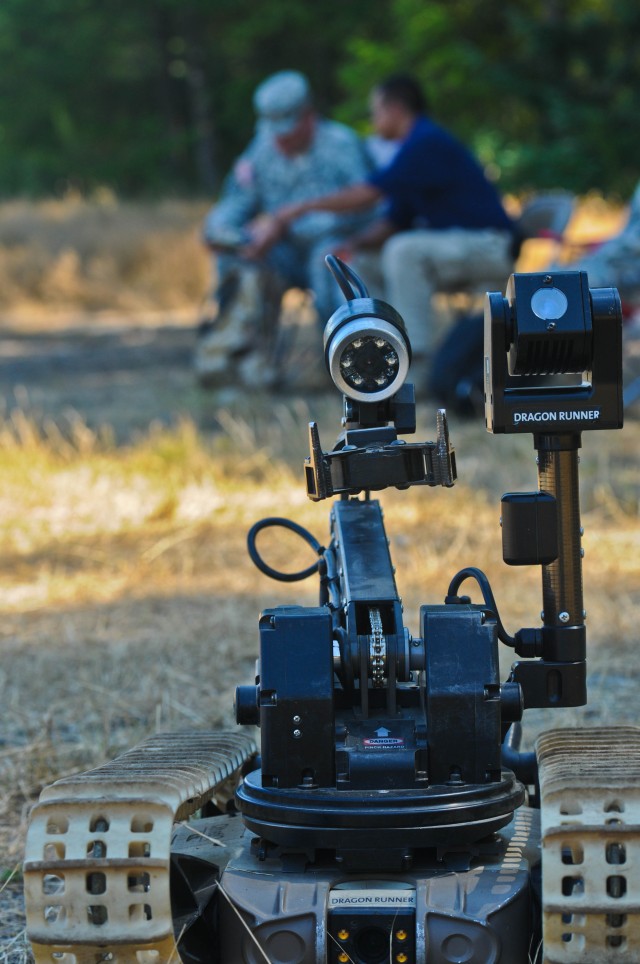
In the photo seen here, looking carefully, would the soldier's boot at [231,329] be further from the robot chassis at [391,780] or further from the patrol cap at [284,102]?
the robot chassis at [391,780]

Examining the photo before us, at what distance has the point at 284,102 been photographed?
8.67 m

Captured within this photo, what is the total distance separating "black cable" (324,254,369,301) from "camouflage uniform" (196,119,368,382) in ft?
20.1

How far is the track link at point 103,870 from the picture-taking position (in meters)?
2.01

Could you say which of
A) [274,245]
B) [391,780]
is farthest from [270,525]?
[274,245]

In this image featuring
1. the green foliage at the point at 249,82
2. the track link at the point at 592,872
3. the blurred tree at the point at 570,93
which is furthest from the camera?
the green foliage at the point at 249,82

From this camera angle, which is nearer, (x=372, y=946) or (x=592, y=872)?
(x=592, y=872)

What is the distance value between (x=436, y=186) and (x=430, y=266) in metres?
0.51

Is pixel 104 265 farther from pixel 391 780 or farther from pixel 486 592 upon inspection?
pixel 391 780

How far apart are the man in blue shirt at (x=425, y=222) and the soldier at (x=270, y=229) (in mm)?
300

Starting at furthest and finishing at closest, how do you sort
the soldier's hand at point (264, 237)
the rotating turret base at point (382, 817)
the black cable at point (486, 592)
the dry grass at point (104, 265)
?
the dry grass at point (104, 265) < the soldier's hand at point (264, 237) < the black cable at point (486, 592) < the rotating turret base at point (382, 817)

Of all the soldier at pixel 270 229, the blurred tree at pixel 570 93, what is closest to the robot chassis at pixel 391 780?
the soldier at pixel 270 229

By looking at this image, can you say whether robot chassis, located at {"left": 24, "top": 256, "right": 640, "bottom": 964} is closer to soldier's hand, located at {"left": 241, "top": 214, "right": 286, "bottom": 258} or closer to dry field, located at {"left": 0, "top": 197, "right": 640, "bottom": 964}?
dry field, located at {"left": 0, "top": 197, "right": 640, "bottom": 964}

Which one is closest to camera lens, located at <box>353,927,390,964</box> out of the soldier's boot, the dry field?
the dry field

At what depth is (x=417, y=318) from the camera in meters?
8.21
